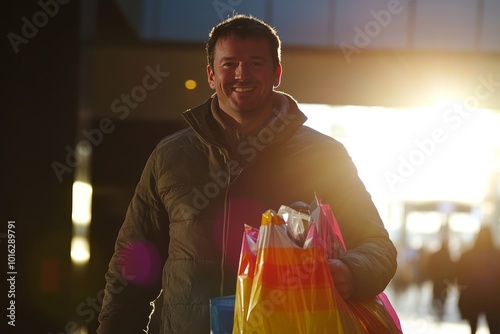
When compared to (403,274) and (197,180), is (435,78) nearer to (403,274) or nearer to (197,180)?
(197,180)

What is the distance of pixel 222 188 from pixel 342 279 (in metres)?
0.81

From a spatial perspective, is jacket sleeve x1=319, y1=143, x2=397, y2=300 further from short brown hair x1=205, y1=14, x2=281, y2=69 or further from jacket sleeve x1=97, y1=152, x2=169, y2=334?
jacket sleeve x1=97, y1=152, x2=169, y2=334

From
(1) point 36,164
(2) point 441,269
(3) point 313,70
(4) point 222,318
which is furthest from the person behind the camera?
(2) point 441,269

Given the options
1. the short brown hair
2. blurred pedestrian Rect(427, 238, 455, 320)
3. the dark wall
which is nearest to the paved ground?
blurred pedestrian Rect(427, 238, 455, 320)

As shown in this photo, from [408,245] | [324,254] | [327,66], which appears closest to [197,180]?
[324,254]

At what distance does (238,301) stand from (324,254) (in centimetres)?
22

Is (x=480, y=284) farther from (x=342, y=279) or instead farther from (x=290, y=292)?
(x=290, y=292)

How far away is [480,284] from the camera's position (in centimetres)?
967

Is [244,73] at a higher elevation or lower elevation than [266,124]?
higher

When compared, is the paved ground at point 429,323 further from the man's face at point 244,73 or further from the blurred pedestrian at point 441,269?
the man's face at point 244,73

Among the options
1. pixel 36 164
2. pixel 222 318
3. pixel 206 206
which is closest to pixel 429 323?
pixel 36 164

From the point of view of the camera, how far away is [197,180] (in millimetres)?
3033

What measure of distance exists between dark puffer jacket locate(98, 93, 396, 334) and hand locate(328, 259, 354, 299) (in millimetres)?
424

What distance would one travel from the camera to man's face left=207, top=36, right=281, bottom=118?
290cm
